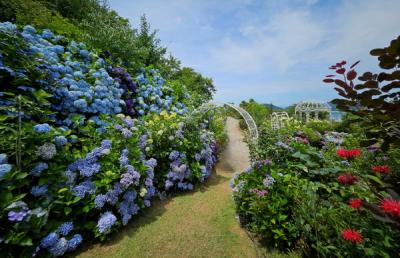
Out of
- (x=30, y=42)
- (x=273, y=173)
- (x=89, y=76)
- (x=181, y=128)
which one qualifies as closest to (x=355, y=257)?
(x=273, y=173)

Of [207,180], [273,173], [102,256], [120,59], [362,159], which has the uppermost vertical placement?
[120,59]

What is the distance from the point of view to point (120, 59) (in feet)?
17.5

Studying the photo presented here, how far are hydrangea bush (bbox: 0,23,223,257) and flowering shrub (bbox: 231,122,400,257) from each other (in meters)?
1.57

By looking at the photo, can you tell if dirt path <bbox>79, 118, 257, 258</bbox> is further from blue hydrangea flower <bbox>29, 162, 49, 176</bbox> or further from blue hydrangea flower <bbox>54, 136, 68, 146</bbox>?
blue hydrangea flower <bbox>54, 136, 68, 146</bbox>

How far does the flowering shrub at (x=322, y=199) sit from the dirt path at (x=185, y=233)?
0.34 m

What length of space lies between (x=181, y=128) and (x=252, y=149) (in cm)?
159

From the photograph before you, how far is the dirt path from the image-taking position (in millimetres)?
2420

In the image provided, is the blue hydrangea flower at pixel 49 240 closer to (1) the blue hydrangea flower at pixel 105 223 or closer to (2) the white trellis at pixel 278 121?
(1) the blue hydrangea flower at pixel 105 223

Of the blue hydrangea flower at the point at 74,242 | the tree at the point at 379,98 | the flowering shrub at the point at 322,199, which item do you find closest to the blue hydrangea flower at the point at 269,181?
the flowering shrub at the point at 322,199

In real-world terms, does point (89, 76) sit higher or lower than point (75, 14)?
lower

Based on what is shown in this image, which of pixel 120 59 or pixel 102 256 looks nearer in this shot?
pixel 102 256

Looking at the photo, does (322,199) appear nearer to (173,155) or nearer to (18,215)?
(173,155)

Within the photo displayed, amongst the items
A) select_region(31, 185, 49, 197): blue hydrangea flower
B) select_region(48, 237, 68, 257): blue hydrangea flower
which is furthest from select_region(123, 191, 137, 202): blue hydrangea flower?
select_region(31, 185, 49, 197): blue hydrangea flower

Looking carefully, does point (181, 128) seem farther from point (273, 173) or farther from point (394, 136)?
point (394, 136)
